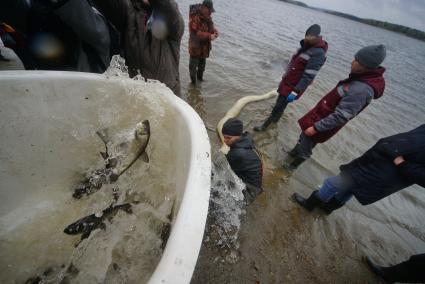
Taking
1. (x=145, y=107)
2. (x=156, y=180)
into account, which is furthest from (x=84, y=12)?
(x=156, y=180)

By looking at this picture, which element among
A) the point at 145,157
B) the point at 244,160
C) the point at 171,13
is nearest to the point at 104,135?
the point at 145,157

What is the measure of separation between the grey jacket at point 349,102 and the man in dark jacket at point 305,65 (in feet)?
3.22

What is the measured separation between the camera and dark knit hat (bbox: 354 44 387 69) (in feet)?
7.92

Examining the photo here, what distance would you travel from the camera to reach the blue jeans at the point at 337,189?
258cm

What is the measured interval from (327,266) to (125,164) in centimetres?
238

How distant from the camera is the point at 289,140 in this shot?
4.58m

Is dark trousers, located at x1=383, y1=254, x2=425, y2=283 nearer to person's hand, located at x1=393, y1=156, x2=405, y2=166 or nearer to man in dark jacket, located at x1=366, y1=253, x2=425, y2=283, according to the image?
man in dark jacket, located at x1=366, y1=253, x2=425, y2=283

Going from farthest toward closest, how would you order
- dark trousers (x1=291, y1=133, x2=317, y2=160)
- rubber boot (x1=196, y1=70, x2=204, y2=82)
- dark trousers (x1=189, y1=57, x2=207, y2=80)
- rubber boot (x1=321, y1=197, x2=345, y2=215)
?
rubber boot (x1=196, y1=70, x2=204, y2=82) → dark trousers (x1=189, y1=57, x2=207, y2=80) → dark trousers (x1=291, y1=133, x2=317, y2=160) → rubber boot (x1=321, y1=197, x2=345, y2=215)

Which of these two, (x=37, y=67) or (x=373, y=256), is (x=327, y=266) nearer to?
(x=373, y=256)

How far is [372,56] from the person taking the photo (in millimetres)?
2424

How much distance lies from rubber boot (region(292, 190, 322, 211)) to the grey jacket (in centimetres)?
89

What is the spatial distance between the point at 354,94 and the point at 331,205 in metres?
1.38

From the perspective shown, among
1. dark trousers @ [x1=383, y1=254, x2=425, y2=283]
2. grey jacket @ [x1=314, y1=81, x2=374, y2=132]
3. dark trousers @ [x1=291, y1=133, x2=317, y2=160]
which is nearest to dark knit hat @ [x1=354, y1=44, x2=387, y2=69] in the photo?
grey jacket @ [x1=314, y1=81, x2=374, y2=132]

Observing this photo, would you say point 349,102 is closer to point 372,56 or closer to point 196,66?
point 372,56
